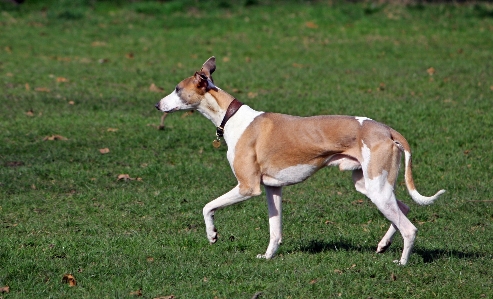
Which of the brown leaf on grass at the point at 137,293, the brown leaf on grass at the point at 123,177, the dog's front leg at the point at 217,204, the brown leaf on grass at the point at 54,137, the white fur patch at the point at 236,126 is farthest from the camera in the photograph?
the brown leaf on grass at the point at 54,137

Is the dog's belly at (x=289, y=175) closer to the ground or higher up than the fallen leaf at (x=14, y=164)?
higher up

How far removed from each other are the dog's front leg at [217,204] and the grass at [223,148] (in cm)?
28

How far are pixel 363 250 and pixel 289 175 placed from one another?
1.16 meters

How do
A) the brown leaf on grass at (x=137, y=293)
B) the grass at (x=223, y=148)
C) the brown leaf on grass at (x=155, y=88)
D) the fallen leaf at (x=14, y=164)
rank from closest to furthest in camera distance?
the brown leaf on grass at (x=137, y=293) → the grass at (x=223, y=148) → the fallen leaf at (x=14, y=164) → the brown leaf on grass at (x=155, y=88)

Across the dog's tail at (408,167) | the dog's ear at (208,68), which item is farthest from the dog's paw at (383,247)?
the dog's ear at (208,68)

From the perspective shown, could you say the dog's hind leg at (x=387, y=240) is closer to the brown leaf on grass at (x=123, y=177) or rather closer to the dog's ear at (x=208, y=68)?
the dog's ear at (x=208, y=68)

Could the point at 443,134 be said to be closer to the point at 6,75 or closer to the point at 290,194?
the point at 290,194

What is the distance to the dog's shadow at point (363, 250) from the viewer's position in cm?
772

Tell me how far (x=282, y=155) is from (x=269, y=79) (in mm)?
8583

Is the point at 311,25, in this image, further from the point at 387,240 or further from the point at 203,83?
the point at 387,240

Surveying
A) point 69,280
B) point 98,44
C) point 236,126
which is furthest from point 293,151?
point 98,44

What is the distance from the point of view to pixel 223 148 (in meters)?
12.3

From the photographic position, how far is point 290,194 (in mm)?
10438

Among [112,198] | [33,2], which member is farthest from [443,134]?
[33,2]
